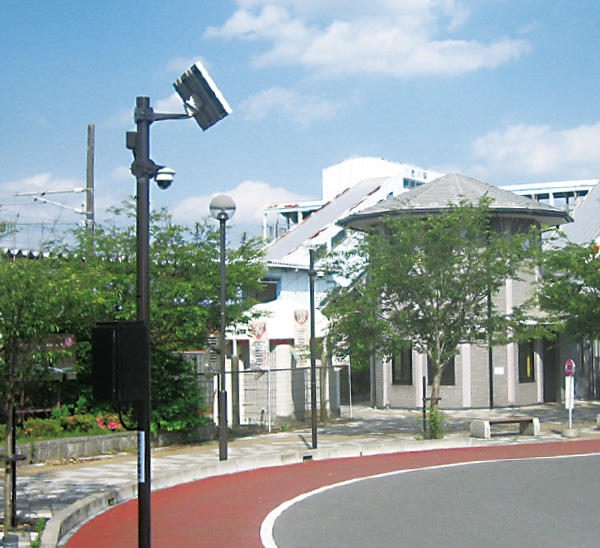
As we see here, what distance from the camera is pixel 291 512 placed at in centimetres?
1263

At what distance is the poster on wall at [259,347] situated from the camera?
27.3 meters

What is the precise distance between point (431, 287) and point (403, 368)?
37.1 feet

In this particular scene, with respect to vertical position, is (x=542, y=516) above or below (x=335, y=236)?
below

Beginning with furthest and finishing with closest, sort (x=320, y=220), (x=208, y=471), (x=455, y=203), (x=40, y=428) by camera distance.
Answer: (x=320, y=220) → (x=455, y=203) → (x=40, y=428) → (x=208, y=471)

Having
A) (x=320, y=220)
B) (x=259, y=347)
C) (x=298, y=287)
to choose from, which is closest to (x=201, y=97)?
(x=259, y=347)

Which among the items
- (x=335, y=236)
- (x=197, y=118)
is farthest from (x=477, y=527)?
(x=335, y=236)

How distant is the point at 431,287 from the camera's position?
23016mm

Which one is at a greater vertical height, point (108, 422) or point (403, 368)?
point (403, 368)

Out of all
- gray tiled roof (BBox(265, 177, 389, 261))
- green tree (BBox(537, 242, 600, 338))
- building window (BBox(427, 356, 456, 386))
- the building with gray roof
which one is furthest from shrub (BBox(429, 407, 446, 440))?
gray tiled roof (BBox(265, 177, 389, 261))

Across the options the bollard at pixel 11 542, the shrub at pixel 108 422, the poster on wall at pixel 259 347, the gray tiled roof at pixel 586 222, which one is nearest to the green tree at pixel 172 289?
the shrub at pixel 108 422

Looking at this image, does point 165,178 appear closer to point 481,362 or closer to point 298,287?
point 481,362

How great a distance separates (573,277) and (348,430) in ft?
28.4

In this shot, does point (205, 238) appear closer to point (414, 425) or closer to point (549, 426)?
point (414, 425)

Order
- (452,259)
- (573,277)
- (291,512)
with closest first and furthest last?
(291,512)
(452,259)
(573,277)
